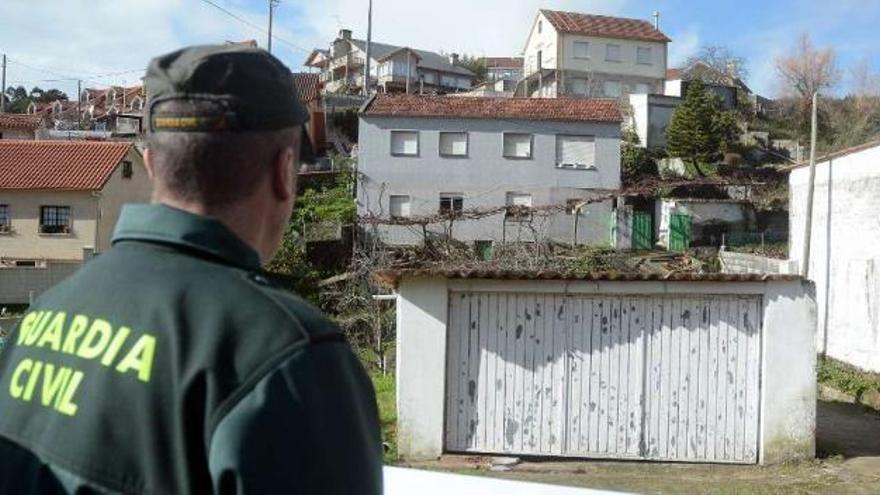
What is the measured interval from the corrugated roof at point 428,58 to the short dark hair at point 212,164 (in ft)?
234

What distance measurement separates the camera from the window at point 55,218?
119 feet

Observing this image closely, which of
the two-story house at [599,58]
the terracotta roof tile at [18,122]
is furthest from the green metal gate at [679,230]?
the terracotta roof tile at [18,122]

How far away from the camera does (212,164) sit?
5.08ft

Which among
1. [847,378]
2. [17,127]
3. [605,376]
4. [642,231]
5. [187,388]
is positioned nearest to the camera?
[187,388]

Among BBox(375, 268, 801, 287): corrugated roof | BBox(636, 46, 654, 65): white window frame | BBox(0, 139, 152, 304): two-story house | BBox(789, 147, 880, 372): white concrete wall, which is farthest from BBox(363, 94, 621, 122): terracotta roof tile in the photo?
BBox(636, 46, 654, 65): white window frame

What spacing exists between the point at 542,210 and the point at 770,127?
26.7 metres

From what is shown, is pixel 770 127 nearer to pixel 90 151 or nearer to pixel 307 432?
pixel 90 151

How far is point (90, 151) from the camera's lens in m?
38.4

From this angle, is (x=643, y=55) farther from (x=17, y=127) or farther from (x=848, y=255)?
(x=848, y=255)

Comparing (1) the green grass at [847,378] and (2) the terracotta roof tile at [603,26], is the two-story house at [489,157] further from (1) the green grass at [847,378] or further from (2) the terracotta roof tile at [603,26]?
(2) the terracotta roof tile at [603,26]

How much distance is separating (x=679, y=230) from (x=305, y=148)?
38.1 meters

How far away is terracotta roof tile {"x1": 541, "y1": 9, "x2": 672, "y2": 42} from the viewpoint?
207 ft

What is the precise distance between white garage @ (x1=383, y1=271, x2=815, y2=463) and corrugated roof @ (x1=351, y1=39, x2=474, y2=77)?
203 feet

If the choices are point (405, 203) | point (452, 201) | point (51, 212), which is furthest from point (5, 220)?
point (452, 201)
